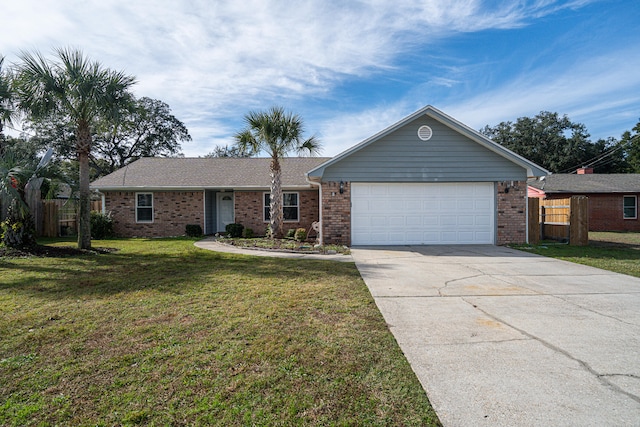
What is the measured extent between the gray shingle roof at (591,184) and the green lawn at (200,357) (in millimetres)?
19281

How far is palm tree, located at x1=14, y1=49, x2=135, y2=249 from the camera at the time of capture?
9.43 metres

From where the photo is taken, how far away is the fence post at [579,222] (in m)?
12.4

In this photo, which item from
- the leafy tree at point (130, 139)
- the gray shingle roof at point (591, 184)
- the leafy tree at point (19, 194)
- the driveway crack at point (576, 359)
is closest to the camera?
the driveway crack at point (576, 359)

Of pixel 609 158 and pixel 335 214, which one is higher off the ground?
pixel 609 158

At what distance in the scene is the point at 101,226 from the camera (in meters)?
15.2

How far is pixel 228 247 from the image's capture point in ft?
38.7

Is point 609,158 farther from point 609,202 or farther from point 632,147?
point 609,202

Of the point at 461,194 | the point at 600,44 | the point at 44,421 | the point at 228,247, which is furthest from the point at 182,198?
the point at 600,44

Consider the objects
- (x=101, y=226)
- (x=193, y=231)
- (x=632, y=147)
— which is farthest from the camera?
(x=632, y=147)

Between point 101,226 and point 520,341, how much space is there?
16478 mm

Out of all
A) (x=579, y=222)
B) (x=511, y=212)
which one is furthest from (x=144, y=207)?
(x=579, y=222)

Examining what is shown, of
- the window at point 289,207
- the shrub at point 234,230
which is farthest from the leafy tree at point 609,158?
the shrub at point 234,230

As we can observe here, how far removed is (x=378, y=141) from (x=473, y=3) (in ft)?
15.4

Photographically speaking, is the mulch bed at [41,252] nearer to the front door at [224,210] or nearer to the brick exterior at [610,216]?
the front door at [224,210]
